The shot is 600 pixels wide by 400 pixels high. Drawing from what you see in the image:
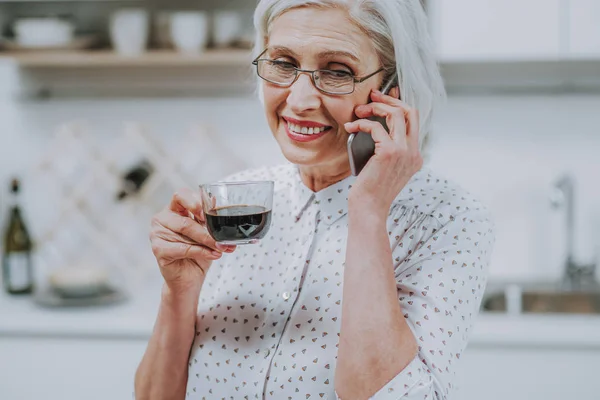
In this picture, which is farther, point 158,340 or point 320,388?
point 158,340

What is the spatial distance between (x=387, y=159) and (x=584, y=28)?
1.48 m

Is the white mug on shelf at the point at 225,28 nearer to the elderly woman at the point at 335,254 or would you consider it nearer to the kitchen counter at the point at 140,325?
the kitchen counter at the point at 140,325

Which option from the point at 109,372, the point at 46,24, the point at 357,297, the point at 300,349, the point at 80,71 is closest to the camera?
the point at 357,297

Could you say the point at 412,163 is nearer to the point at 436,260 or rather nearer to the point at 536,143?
the point at 436,260

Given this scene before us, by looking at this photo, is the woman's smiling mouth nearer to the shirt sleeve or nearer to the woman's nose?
the woman's nose

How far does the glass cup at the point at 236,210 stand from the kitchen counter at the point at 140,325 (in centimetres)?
113

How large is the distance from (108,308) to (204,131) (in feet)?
2.37

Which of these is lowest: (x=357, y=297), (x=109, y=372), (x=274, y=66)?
(x=109, y=372)

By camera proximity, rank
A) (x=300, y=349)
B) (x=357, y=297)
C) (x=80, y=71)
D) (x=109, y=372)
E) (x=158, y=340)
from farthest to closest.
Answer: (x=80, y=71) → (x=109, y=372) → (x=158, y=340) → (x=300, y=349) → (x=357, y=297)

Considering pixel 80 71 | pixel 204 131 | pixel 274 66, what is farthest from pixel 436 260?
pixel 80 71

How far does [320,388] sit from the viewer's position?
114 cm

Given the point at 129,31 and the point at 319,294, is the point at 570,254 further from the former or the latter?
the point at 129,31

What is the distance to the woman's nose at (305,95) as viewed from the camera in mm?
1150

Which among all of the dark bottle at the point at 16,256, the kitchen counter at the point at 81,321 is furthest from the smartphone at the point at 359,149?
the dark bottle at the point at 16,256
